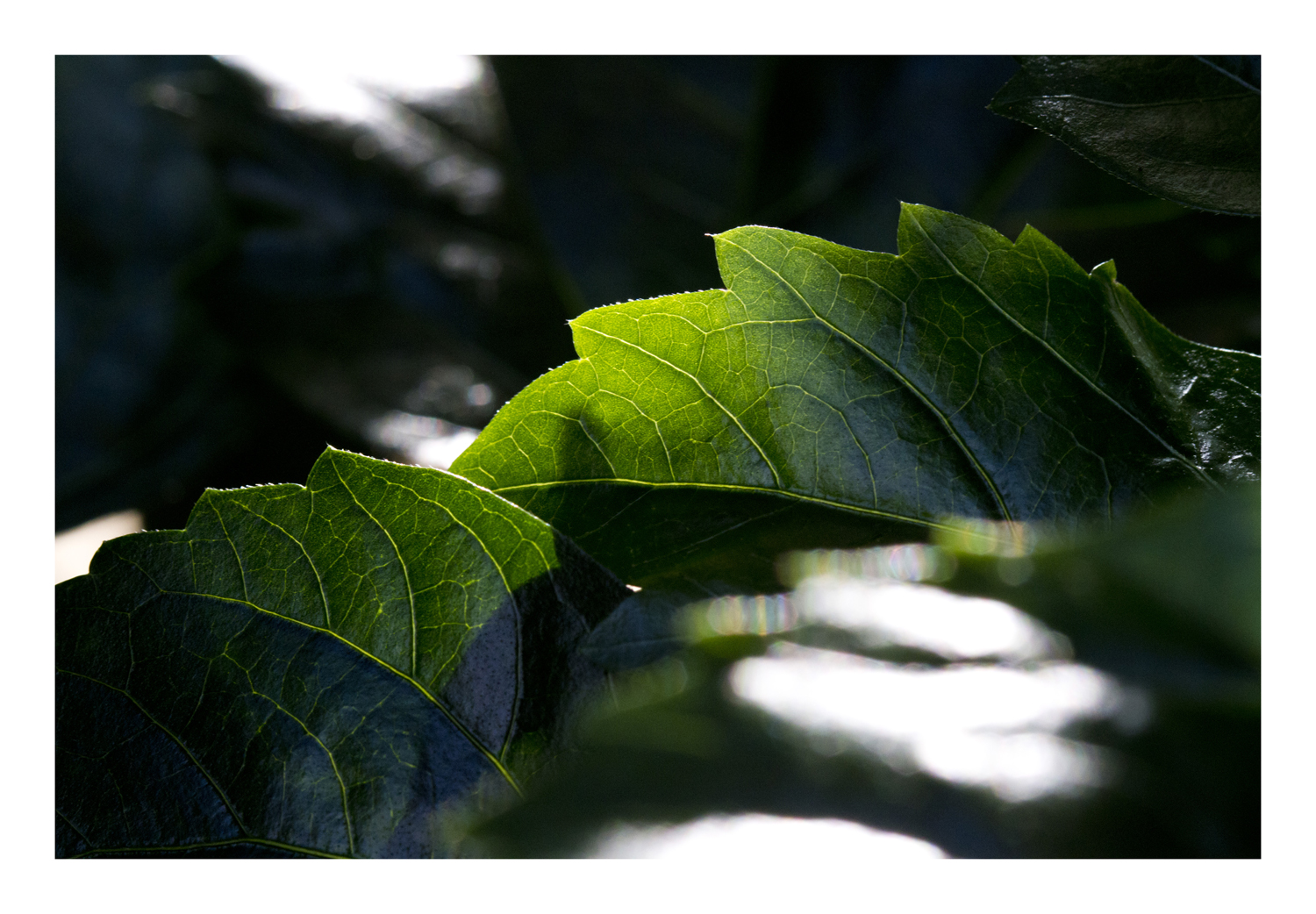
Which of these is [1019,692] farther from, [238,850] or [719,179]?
[719,179]

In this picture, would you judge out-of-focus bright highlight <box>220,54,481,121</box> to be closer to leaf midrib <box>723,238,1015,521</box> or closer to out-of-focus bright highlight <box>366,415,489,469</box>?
out-of-focus bright highlight <box>366,415,489,469</box>

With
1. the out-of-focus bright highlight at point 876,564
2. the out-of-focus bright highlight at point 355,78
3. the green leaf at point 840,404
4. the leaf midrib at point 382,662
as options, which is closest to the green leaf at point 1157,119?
the green leaf at point 840,404

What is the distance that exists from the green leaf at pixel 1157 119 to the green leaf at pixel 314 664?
231mm

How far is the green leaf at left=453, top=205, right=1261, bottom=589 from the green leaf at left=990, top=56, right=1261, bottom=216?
6 centimetres

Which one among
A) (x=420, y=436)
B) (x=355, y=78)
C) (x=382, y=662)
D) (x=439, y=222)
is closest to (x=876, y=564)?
(x=382, y=662)

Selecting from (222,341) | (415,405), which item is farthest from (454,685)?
(222,341)

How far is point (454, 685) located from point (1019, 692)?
162 mm

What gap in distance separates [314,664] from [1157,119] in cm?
34

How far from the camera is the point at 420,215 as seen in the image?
3.21 feet

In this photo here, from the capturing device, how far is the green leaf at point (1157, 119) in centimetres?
34

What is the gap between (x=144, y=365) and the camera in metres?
0.91

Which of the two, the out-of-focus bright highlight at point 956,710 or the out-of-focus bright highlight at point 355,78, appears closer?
the out-of-focus bright highlight at point 956,710

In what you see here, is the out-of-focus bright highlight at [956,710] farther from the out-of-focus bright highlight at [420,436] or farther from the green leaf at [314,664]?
the out-of-focus bright highlight at [420,436]

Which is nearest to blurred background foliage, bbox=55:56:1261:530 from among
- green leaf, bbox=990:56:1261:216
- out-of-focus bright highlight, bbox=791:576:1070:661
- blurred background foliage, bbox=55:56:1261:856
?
blurred background foliage, bbox=55:56:1261:856
